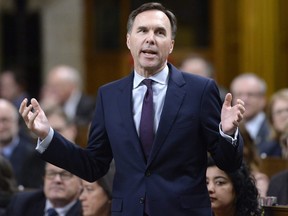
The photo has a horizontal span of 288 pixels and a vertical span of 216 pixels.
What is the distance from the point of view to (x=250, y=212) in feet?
15.5

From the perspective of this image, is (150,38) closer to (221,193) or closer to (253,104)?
(221,193)

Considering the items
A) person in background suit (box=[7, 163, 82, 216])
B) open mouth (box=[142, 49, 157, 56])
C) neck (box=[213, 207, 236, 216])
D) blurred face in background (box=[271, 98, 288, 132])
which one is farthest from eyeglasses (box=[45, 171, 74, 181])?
blurred face in background (box=[271, 98, 288, 132])

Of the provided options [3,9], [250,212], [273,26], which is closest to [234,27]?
[273,26]

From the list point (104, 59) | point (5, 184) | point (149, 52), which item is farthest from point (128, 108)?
point (104, 59)

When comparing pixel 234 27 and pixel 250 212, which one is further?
pixel 234 27

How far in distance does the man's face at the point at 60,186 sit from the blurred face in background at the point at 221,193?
3.96ft

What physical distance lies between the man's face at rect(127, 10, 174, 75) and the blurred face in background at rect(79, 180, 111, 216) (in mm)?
1570

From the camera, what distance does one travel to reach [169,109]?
4.01 metres

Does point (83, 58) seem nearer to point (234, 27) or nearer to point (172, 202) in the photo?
point (234, 27)

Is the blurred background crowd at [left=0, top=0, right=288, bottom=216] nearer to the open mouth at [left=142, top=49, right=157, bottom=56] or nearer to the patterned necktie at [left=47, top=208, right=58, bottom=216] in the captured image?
the patterned necktie at [left=47, top=208, right=58, bottom=216]

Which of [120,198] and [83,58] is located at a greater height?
[83,58]

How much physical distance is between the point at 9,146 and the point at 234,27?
4.17 m

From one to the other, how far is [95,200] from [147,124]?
61.1 inches

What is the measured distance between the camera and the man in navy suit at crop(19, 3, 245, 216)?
156 inches
